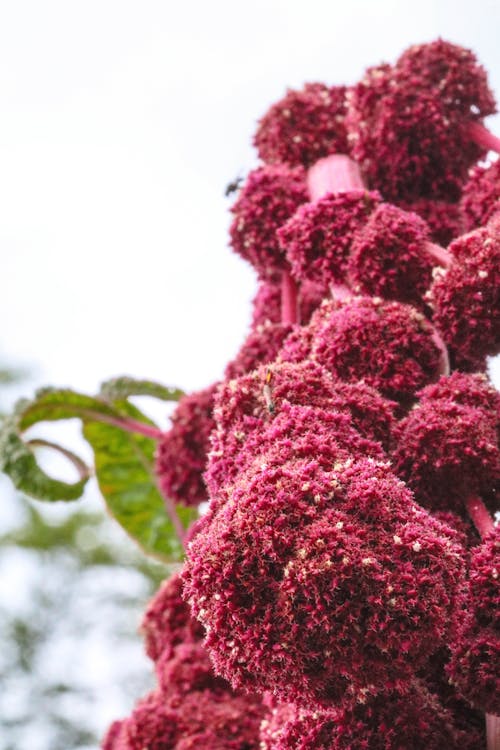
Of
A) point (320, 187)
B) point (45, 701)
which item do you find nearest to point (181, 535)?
point (320, 187)

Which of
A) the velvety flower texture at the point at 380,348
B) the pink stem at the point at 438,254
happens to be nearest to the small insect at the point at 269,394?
the velvety flower texture at the point at 380,348

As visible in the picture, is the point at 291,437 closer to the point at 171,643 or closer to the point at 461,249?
the point at 461,249

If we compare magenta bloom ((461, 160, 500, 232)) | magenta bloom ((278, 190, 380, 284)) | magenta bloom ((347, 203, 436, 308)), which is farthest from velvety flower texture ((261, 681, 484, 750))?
magenta bloom ((461, 160, 500, 232))

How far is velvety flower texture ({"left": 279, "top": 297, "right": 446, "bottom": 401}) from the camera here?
6.57 feet

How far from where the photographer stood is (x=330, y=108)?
9.86 feet

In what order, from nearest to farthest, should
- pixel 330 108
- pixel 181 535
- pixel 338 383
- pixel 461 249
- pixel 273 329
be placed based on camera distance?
1. pixel 338 383
2. pixel 461 249
3. pixel 273 329
4. pixel 330 108
5. pixel 181 535

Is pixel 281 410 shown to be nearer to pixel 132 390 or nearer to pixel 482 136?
pixel 482 136

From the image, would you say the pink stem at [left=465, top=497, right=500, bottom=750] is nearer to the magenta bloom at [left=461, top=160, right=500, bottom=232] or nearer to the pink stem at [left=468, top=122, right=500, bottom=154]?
the magenta bloom at [left=461, top=160, right=500, bottom=232]

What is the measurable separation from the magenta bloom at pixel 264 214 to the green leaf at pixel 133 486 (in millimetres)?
857

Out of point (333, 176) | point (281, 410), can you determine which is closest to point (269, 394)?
point (281, 410)

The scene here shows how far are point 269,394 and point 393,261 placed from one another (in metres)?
0.61

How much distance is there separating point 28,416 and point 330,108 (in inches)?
54.4

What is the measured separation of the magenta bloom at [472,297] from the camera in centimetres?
197

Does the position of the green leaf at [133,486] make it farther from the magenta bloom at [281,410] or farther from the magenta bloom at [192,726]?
the magenta bloom at [281,410]
